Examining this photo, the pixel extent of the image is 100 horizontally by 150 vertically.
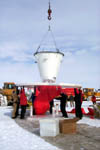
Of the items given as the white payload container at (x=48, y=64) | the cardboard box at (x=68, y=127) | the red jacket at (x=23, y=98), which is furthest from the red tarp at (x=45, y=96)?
the cardboard box at (x=68, y=127)

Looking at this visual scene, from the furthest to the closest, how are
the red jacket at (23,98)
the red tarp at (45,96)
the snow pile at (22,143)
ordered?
the red jacket at (23,98)
the red tarp at (45,96)
the snow pile at (22,143)

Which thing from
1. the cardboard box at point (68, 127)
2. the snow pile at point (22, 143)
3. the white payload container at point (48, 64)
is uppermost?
the white payload container at point (48, 64)

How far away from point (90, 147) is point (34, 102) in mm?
6345

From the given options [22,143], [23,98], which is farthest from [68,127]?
[23,98]

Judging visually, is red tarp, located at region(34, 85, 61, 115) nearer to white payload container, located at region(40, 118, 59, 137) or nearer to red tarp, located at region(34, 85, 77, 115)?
red tarp, located at region(34, 85, 77, 115)

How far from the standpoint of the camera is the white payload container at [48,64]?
41.4ft

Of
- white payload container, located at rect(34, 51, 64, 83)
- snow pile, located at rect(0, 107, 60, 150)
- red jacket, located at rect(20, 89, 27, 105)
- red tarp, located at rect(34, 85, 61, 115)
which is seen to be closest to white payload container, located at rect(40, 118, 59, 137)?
snow pile, located at rect(0, 107, 60, 150)

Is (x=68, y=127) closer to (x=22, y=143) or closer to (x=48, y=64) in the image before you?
(x=22, y=143)

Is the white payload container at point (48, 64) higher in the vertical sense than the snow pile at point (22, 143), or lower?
higher

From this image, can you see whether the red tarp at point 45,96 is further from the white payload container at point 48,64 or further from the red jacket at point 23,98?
the white payload container at point 48,64

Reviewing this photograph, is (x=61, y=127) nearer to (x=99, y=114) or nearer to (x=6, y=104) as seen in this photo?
(x=99, y=114)

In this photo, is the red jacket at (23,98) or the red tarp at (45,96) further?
the red jacket at (23,98)

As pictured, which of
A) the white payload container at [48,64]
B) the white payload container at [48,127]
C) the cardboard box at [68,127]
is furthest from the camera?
the white payload container at [48,64]

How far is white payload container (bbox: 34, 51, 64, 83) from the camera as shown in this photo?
1263cm
